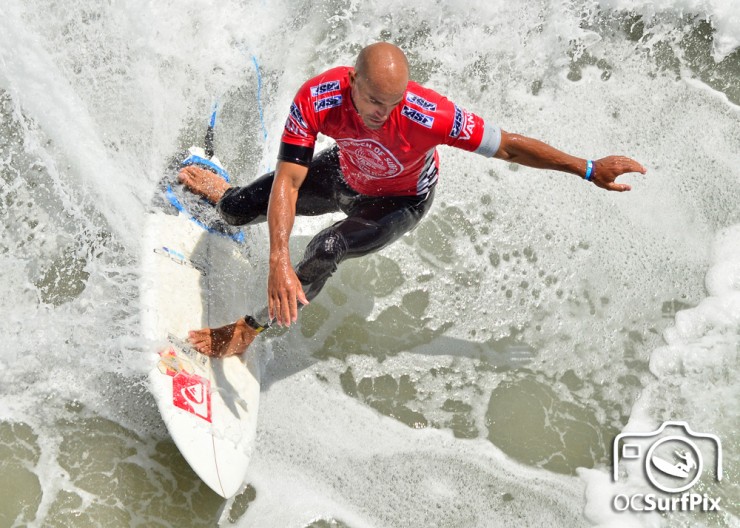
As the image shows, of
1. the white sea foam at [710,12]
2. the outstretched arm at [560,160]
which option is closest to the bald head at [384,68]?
the outstretched arm at [560,160]

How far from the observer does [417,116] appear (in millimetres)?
3434

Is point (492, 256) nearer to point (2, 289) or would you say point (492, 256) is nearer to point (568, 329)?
point (568, 329)

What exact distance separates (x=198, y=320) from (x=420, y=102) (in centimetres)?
182

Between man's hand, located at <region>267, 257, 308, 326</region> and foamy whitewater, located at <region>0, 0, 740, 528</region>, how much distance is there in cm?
102

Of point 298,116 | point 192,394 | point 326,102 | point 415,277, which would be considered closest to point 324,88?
point 326,102

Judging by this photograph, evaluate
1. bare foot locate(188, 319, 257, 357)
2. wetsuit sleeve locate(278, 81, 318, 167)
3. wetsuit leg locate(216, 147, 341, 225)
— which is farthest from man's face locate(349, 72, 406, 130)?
bare foot locate(188, 319, 257, 357)

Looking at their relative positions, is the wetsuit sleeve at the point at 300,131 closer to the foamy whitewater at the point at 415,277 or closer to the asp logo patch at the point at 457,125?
the asp logo patch at the point at 457,125

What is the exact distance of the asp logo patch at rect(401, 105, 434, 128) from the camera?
3424mm

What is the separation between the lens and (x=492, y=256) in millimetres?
5148

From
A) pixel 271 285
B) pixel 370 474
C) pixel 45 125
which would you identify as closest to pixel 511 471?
pixel 370 474

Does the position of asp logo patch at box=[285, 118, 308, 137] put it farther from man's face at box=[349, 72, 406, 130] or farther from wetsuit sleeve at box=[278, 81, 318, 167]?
man's face at box=[349, 72, 406, 130]

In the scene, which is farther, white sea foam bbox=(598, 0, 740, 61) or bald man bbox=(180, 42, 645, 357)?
white sea foam bbox=(598, 0, 740, 61)

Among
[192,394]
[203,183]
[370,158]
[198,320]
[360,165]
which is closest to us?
[370,158]

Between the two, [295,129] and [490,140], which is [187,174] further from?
[490,140]
